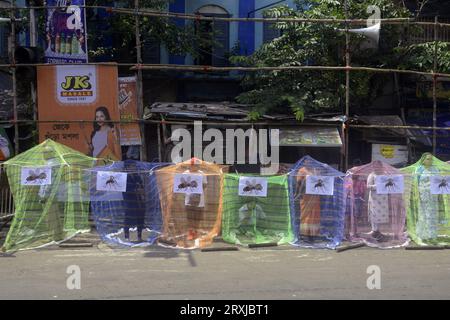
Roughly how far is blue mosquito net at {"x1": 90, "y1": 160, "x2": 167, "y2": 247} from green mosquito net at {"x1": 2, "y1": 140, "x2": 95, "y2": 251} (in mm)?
403

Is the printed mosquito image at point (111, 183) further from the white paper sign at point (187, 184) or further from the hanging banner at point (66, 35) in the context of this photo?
the hanging banner at point (66, 35)

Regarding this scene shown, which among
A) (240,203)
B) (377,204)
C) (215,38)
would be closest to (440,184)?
(377,204)

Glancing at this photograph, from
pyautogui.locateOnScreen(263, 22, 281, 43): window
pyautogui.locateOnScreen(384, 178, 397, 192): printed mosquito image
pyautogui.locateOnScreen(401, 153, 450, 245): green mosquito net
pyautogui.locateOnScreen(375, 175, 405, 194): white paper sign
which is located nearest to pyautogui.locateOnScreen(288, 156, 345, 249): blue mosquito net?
pyautogui.locateOnScreen(375, 175, 405, 194): white paper sign

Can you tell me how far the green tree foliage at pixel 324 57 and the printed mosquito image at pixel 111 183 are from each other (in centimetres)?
422

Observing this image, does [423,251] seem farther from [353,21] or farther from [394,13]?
[394,13]

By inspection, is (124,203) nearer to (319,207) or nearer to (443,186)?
(319,207)

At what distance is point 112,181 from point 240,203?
7.55ft

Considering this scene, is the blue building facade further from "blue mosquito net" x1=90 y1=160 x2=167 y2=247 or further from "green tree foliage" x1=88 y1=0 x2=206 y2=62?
"blue mosquito net" x1=90 y1=160 x2=167 y2=247

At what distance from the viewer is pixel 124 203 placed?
988 cm

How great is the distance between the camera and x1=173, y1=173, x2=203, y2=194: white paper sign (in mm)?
9922

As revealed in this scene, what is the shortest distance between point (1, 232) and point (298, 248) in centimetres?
548

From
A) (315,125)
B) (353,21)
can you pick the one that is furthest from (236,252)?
(353,21)

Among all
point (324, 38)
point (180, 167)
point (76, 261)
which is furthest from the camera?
point (324, 38)

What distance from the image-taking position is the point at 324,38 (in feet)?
43.9
